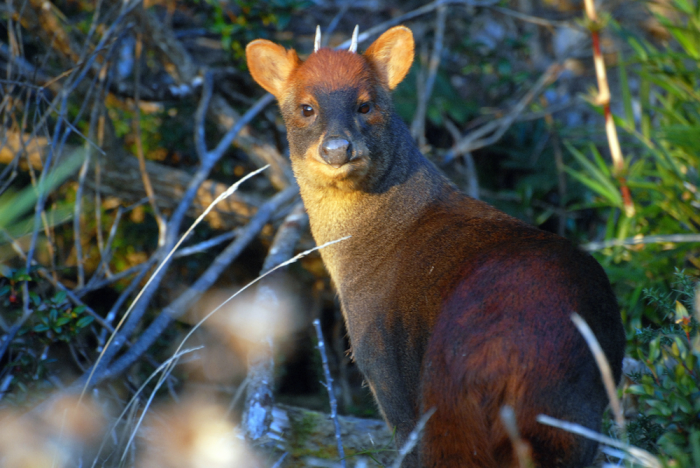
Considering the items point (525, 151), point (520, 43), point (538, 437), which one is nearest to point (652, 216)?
point (525, 151)

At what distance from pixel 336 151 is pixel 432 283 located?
817mm

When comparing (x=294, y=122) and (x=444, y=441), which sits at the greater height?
(x=294, y=122)

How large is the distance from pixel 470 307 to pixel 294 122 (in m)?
1.63

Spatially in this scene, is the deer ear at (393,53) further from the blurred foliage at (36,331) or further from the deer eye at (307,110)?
the blurred foliage at (36,331)

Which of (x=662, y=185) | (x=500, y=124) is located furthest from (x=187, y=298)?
(x=500, y=124)

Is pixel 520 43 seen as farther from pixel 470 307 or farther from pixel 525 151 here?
pixel 470 307

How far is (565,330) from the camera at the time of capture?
2250 millimetres

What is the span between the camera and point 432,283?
2777 mm

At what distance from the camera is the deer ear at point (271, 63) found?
12.1ft

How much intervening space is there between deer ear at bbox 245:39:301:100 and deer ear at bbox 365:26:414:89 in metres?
0.47

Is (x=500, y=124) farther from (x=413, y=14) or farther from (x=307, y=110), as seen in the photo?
(x=307, y=110)

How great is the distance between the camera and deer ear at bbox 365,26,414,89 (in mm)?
3619

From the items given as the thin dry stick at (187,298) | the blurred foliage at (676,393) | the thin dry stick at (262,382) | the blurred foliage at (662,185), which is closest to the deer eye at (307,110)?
the thin dry stick at (262,382)

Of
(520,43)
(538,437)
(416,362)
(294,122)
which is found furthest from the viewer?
(520,43)
